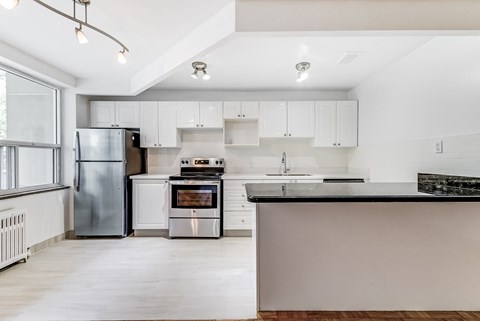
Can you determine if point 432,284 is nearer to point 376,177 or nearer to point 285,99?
point 376,177

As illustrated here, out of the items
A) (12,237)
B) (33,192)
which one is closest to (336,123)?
(33,192)

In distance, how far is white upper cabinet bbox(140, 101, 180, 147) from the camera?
4.33m

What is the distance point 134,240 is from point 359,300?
3.05m

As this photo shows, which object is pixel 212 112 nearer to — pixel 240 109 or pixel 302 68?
pixel 240 109

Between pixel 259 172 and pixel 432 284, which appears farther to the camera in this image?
pixel 259 172

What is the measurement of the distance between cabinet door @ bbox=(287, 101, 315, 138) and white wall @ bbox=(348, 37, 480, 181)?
81cm

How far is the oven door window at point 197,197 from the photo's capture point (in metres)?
4.03

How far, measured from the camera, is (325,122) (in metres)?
4.35

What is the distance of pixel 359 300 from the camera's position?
203 centimetres

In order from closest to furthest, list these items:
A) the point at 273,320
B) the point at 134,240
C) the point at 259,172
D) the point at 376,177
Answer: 1. the point at 273,320
2. the point at 376,177
3. the point at 134,240
4. the point at 259,172

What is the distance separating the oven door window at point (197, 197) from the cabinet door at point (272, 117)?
3.96ft

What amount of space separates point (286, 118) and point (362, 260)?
271cm

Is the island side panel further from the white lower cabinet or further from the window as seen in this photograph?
the window

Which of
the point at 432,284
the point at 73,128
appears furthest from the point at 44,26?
the point at 432,284
